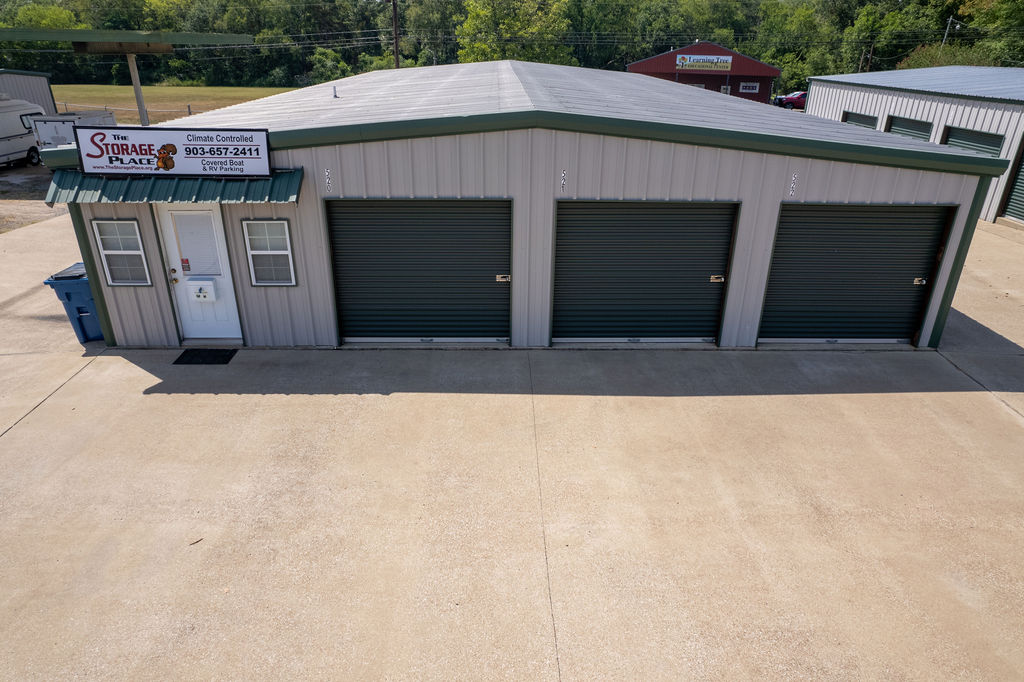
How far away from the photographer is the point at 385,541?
21.9 feet

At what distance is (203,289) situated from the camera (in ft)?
34.6

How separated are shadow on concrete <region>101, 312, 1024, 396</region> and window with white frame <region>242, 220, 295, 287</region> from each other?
129 cm

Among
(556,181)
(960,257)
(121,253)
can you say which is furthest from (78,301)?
(960,257)

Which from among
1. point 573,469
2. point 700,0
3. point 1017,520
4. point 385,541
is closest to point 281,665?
point 385,541

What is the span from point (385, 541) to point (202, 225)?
6554 millimetres

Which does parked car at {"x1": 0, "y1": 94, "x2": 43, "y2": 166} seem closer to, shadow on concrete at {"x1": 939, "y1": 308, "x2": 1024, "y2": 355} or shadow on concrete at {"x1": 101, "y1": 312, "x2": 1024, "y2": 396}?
shadow on concrete at {"x1": 101, "y1": 312, "x2": 1024, "y2": 396}

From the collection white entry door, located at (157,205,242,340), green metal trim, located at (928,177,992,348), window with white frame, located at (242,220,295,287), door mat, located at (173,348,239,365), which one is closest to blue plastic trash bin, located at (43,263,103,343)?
white entry door, located at (157,205,242,340)

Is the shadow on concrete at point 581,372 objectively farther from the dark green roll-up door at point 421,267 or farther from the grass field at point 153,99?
the grass field at point 153,99

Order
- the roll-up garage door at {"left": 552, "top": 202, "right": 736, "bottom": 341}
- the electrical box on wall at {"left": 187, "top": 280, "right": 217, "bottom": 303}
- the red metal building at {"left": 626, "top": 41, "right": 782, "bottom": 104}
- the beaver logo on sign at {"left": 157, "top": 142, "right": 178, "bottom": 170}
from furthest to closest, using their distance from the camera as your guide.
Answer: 1. the red metal building at {"left": 626, "top": 41, "right": 782, "bottom": 104}
2. the electrical box on wall at {"left": 187, "top": 280, "right": 217, "bottom": 303}
3. the roll-up garage door at {"left": 552, "top": 202, "right": 736, "bottom": 341}
4. the beaver logo on sign at {"left": 157, "top": 142, "right": 178, "bottom": 170}

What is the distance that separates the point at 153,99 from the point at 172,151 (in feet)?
211

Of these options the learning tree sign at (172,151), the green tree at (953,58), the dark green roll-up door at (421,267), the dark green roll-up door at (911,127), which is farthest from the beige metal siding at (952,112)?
the learning tree sign at (172,151)

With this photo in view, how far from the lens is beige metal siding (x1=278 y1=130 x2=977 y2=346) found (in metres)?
9.80

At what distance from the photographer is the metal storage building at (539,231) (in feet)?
32.0

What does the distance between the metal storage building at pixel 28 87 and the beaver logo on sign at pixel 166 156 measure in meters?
29.7
